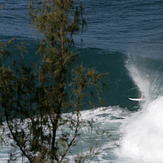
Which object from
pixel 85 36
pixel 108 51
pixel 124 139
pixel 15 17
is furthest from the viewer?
pixel 15 17

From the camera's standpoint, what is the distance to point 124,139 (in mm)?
13602

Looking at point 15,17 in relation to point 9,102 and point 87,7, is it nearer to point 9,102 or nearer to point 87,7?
point 87,7

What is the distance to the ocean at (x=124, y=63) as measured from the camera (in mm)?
12953

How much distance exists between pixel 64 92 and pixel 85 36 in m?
24.1

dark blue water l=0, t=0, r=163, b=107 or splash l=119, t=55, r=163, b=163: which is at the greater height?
dark blue water l=0, t=0, r=163, b=107

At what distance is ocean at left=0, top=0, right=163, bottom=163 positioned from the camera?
13.0m

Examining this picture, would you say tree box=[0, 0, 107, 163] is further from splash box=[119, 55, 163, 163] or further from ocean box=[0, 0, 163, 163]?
splash box=[119, 55, 163, 163]

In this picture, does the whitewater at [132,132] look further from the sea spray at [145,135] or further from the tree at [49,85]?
A: the tree at [49,85]

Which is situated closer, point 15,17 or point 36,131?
point 36,131

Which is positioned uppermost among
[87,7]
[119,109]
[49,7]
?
[49,7]

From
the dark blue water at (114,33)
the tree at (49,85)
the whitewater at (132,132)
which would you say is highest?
the tree at (49,85)

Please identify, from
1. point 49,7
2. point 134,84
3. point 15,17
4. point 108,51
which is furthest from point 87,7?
point 49,7

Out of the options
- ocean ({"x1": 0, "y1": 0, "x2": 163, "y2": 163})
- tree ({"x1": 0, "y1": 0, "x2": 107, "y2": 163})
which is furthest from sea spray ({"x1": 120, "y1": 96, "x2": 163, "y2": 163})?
tree ({"x1": 0, "y1": 0, "x2": 107, "y2": 163})

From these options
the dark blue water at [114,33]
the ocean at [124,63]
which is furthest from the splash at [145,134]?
the dark blue water at [114,33]
